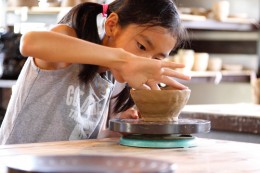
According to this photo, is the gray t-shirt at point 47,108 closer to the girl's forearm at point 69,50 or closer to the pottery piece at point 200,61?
the girl's forearm at point 69,50

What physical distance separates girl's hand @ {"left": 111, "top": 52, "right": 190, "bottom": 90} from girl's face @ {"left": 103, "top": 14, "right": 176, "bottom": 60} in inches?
9.8

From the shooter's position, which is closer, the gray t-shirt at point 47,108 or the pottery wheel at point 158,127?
the pottery wheel at point 158,127

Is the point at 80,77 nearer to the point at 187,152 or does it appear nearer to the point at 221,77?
the point at 187,152

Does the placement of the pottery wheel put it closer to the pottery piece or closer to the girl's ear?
the girl's ear

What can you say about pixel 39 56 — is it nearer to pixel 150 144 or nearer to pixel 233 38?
pixel 150 144

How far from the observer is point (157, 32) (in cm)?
221

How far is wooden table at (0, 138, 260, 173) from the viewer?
1.48 m

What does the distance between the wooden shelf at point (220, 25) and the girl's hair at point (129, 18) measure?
263 cm

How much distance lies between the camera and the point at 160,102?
1.91m

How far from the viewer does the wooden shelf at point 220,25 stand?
199 inches

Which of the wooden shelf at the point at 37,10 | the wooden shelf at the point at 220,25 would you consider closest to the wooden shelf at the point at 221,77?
the wooden shelf at the point at 220,25

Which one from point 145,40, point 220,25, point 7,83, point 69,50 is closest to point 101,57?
point 69,50

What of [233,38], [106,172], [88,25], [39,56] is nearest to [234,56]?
[233,38]

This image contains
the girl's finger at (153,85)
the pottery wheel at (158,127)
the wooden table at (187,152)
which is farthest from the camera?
the girl's finger at (153,85)
